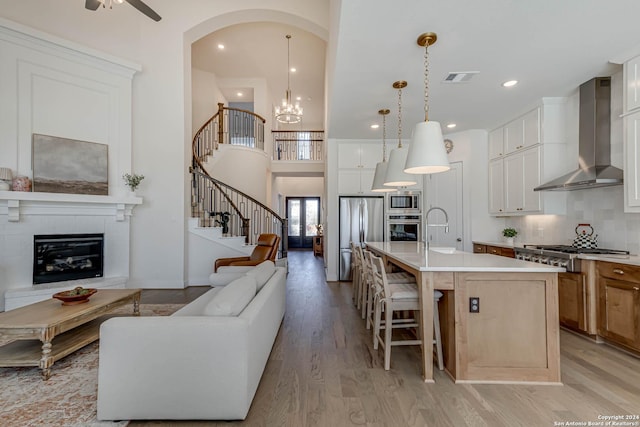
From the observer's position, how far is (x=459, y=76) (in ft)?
10.8

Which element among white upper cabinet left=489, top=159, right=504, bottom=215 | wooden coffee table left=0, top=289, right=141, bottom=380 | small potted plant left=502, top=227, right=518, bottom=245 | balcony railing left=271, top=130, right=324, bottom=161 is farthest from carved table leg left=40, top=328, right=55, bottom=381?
balcony railing left=271, top=130, right=324, bottom=161

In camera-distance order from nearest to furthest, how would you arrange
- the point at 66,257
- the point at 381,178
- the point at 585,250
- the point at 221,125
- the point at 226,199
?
1. the point at 585,250
2. the point at 381,178
3. the point at 66,257
4. the point at 226,199
5. the point at 221,125

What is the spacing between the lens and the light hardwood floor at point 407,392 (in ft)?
6.04

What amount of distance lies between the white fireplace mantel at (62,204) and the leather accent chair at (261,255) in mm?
1831

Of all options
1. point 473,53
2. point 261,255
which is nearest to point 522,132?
point 473,53

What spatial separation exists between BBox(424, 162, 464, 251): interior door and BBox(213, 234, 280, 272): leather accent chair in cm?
285

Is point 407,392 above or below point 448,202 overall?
below

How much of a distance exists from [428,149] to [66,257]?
5.36m

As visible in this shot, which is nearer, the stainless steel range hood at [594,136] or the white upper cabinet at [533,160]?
the stainless steel range hood at [594,136]

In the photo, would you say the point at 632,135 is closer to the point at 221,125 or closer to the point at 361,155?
the point at 361,155

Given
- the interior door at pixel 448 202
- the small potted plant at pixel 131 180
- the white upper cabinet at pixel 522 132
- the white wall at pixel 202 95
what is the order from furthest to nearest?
1. the white wall at pixel 202 95
2. the interior door at pixel 448 202
3. the small potted plant at pixel 131 180
4. the white upper cabinet at pixel 522 132

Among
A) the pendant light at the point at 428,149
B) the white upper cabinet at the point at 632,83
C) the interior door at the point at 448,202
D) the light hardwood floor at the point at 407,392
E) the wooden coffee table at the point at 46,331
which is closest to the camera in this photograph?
the light hardwood floor at the point at 407,392

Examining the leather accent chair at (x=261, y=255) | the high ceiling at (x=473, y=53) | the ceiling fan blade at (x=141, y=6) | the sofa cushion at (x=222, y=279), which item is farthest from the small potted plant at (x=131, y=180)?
the high ceiling at (x=473, y=53)

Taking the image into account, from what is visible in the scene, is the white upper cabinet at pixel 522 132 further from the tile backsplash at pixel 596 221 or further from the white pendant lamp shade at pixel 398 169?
the white pendant lamp shade at pixel 398 169
